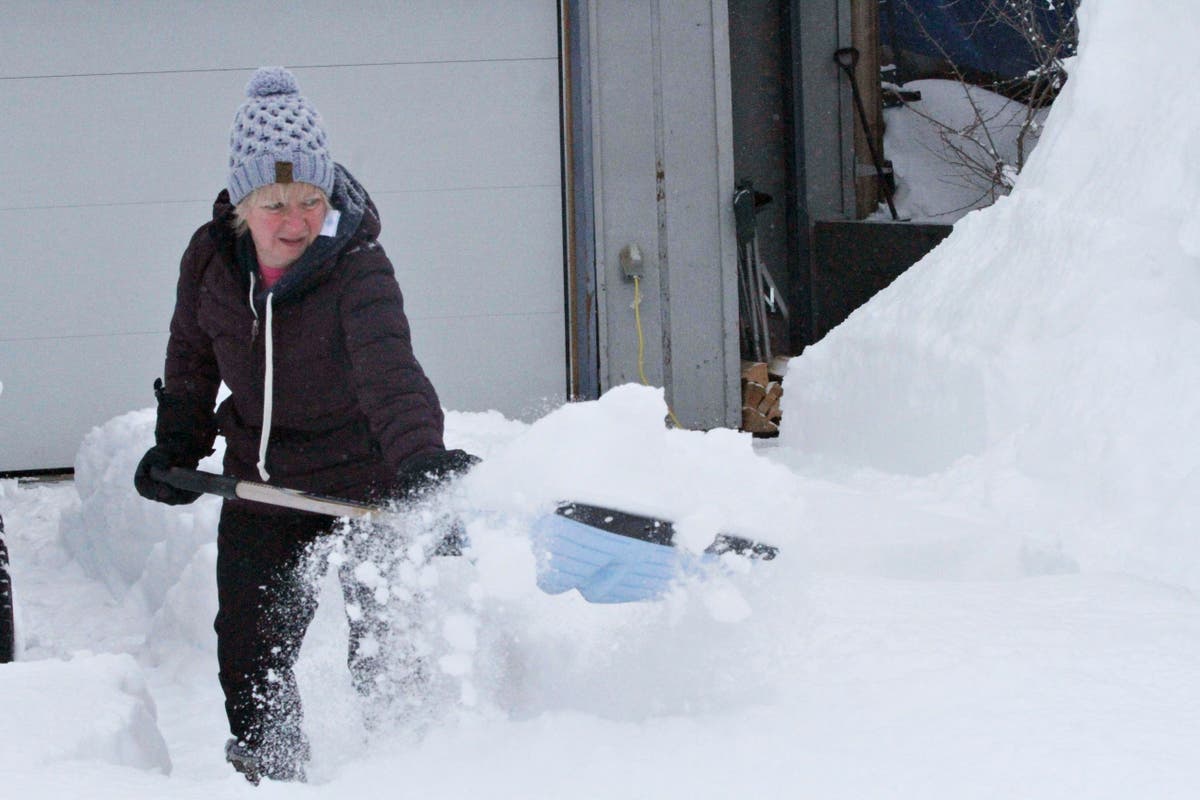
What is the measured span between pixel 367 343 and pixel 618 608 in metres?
0.65

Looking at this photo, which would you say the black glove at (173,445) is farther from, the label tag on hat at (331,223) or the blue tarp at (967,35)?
the blue tarp at (967,35)

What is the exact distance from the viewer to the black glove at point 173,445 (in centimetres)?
253

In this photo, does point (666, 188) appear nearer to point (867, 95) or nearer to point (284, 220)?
point (867, 95)

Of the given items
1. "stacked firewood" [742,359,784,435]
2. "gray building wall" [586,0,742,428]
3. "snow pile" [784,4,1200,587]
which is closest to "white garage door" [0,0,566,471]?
"gray building wall" [586,0,742,428]

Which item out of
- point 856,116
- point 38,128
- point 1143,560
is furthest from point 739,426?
point 1143,560

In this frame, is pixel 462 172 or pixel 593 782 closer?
pixel 593 782

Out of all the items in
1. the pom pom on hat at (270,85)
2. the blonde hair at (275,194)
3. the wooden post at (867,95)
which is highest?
the wooden post at (867,95)

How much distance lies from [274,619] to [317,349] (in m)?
0.53

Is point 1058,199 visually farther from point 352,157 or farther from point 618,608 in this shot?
point 352,157

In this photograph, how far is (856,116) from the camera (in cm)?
905

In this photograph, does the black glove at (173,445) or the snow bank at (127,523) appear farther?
the snow bank at (127,523)

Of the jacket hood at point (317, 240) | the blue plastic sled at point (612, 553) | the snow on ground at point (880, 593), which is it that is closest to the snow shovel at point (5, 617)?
the snow on ground at point (880, 593)

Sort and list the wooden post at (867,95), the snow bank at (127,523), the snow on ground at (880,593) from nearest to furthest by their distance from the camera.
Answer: the snow on ground at (880,593)
the snow bank at (127,523)
the wooden post at (867,95)

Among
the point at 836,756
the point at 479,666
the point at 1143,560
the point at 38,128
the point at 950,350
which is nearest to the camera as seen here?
the point at 836,756
